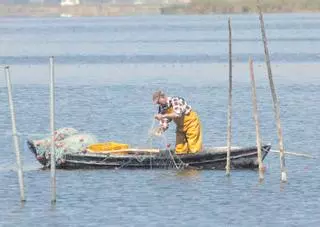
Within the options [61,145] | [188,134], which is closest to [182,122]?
[188,134]

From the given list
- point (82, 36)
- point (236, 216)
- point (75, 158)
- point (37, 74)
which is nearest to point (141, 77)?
point (37, 74)

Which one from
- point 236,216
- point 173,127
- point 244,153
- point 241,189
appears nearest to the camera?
point 236,216

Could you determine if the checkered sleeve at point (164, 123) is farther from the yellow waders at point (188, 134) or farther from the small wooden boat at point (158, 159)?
the small wooden boat at point (158, 159)

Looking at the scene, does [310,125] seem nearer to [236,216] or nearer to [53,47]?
[236,216]

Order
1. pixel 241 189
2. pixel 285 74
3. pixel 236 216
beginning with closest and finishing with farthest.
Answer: pixel 236 216 < pixel 241 189 < pixel 285 74

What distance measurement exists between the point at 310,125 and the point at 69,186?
12.3m

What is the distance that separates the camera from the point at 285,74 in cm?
6019

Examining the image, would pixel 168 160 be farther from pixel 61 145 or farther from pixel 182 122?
pixel 61 145

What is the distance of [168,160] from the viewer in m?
28.5

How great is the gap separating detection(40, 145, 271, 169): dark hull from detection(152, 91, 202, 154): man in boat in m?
0.21

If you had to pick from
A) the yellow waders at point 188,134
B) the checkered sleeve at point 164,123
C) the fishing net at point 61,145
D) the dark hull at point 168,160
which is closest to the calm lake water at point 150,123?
the dark hull at point 168,160

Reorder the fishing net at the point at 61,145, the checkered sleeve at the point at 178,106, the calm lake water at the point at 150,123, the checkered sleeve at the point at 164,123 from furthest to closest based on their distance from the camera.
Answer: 1. the fishing net at the point at 61,145
2. the checkered sleeve at the point at 178,106
3. the checkered sleeve at the point at 164,123
4. the calm lake water at the point at 150,123

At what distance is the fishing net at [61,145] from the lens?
1140 inches

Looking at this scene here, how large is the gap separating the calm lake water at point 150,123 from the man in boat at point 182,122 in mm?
540
